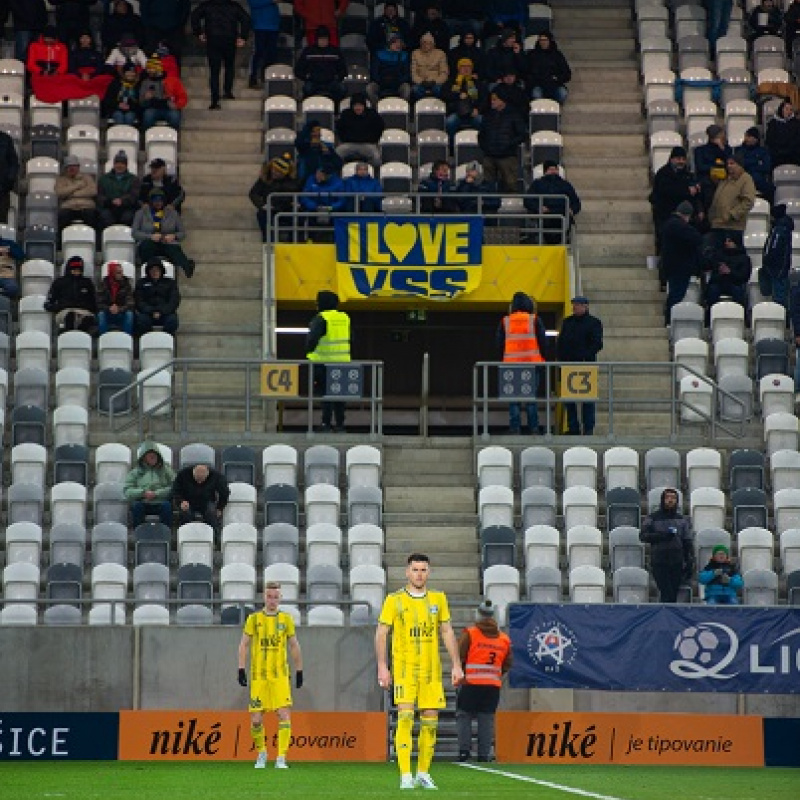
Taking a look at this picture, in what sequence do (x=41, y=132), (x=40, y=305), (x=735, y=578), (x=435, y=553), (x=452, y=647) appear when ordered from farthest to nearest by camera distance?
(x=41, y=132) → (x=40, y=305) → (x=435, y=553) → (x=735, y=578) → (x=452, y=647)

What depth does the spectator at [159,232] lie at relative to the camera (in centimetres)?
2927

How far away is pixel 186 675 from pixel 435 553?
411 centimetres

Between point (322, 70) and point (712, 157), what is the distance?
5439 millimetres

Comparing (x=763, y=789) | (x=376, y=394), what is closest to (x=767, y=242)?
(x=376, y=394)

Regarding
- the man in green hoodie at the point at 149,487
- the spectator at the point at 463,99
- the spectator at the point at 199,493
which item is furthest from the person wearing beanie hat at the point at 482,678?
the spectator at the point at 463,99

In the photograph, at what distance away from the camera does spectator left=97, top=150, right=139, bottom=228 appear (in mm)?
30000

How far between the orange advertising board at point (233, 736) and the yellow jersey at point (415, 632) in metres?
4.91

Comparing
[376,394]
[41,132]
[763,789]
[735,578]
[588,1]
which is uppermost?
[588,1]

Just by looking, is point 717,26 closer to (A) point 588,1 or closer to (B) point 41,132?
(A) point 588,1

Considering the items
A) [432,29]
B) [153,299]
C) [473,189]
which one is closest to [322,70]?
[432,29]

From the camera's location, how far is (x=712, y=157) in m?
30.7

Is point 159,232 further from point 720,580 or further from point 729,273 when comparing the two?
point 720,580

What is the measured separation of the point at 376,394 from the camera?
2945 centimetres

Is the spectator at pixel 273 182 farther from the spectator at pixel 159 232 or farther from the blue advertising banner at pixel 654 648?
the blue advertising banner at pixel 654 648
